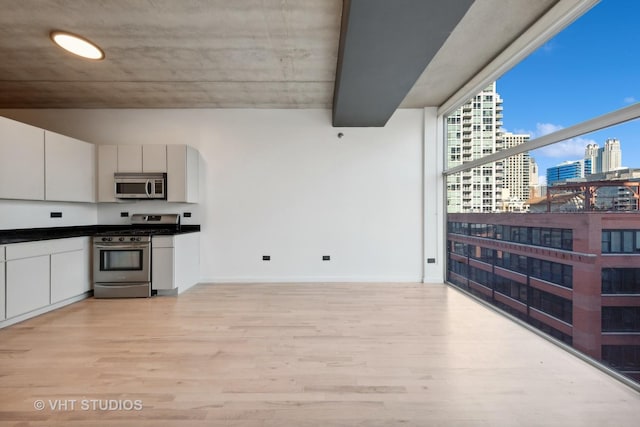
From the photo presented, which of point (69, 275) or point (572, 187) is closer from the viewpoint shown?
point (572, 187)

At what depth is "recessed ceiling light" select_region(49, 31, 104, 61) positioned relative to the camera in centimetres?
254

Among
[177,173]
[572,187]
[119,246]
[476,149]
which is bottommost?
[119,246]

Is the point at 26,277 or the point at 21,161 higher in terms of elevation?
the point at 21,161

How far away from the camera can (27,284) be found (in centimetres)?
285

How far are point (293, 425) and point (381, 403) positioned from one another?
553 millimetres

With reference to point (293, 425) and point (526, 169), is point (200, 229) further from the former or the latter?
point (526, 169)

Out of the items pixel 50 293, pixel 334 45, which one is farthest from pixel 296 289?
pixel 334 45

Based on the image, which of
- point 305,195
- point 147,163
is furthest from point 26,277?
point 305,195

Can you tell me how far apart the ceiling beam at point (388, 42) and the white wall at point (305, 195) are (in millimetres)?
1229

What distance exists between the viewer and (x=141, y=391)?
1.73 meters

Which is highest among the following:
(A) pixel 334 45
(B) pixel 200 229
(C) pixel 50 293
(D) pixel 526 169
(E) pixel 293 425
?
(A) pixel 334 45

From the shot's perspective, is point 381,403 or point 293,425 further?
point 381,403

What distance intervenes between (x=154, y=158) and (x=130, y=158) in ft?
1.19

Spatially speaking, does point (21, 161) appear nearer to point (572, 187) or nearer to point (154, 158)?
point (154, 158)
